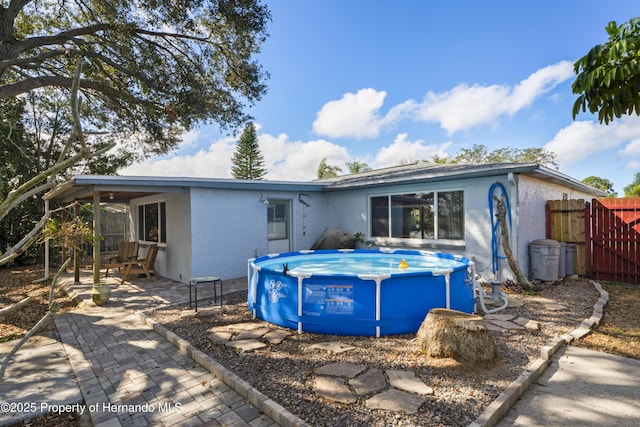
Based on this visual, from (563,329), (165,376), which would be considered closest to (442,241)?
(563,329)

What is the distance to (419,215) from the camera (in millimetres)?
9641

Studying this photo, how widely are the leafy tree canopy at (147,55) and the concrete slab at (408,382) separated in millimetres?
8716

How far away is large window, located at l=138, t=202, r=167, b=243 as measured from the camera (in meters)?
10.5

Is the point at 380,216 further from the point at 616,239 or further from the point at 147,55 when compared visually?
the point at 147,55

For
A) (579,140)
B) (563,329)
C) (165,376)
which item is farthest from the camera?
(579,140)

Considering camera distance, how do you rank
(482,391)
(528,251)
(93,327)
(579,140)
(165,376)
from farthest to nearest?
(579,140) < (528,251) < (93,327) < (165,376) < (482,391)

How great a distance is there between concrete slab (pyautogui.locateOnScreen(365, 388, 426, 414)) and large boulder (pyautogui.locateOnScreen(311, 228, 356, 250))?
7.69 m

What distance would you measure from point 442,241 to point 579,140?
41574mm

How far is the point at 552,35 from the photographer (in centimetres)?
1105

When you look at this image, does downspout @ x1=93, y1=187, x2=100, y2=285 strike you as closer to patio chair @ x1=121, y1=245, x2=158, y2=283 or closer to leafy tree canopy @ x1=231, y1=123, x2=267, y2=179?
patio chair @ x1=121, y1=245, x2=158, y2=283

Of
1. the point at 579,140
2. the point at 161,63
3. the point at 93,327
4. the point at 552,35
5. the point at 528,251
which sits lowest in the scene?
the point at 93,327

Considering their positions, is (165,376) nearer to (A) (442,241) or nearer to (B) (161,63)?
(A) (442,241)

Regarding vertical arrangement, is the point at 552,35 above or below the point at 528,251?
above

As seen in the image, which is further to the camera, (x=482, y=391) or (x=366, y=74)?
(x=366, y=74)
